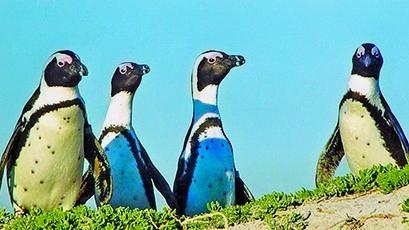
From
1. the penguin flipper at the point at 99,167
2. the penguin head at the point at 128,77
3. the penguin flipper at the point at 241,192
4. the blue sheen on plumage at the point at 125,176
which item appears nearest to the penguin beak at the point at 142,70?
the penguin head at the point at 128,77

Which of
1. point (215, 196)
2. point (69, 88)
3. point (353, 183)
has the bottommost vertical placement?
point (215, 196)

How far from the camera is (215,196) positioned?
376 inches

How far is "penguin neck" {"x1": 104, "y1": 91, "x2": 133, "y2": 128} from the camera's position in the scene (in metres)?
9.55

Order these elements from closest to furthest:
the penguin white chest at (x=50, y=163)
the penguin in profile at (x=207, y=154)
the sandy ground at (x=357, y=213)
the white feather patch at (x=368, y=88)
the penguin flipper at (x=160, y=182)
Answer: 1. the sandy ground at (x=357, y=213)
2. the penguin white chest at (x=50, y=163)
3. the penguin flipper at (x=160, y=182)
4. the white feather patch at (x=368, y=88)
5. the penguin in profile at (x=207, y=154)

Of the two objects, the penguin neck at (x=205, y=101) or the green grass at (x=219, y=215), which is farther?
the penguin neck at (x=205, y=101)

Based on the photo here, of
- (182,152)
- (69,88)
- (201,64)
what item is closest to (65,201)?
(69,88)

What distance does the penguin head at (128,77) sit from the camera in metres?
9.82

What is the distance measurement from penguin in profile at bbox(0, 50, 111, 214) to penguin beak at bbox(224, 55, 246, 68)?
3072 millimetres

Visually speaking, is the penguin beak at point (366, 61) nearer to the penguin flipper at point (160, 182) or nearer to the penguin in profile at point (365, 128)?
the penguin in profile at point (365, 128)

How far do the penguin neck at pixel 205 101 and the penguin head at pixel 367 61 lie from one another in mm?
1652

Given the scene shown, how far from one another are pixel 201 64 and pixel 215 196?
5.58 ft

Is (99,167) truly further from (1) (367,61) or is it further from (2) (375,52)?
(2) (375,52)

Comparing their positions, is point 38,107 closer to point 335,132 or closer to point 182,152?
point 182,152

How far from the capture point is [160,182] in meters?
9.38
